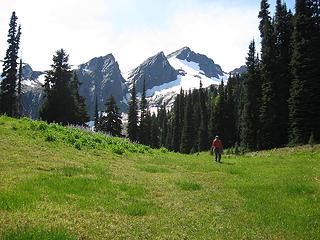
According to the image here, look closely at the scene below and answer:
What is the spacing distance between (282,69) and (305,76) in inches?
473

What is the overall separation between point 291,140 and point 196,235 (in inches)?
2180

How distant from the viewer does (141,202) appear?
16578mm

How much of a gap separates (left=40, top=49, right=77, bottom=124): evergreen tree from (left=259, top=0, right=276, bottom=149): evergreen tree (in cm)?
3401

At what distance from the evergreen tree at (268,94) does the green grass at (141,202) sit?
44.9 metres

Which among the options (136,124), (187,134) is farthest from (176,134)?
(136,124)

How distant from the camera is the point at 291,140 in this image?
64.9 meters

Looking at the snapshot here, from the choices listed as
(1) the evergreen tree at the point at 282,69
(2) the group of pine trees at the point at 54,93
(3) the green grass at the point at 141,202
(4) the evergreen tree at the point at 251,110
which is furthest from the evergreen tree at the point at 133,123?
(3) the green grass at the point at 141,202

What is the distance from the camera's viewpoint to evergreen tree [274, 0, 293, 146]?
71875mm

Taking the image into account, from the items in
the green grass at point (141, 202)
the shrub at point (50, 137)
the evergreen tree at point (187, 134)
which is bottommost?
the green grass at point (141, 202)

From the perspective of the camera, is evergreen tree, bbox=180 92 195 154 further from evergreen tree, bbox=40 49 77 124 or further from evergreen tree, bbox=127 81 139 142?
evergreen tree, bbox=40 49 77 124

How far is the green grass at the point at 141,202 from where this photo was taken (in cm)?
1215

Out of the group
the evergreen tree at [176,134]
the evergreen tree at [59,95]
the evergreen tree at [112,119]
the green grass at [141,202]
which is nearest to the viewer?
the green grass at [141,202]

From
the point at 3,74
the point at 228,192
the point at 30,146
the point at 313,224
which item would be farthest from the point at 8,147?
the point at 3,74

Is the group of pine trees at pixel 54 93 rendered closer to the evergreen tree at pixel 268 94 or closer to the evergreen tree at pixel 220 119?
the evergreen tree at pixel 268 94
